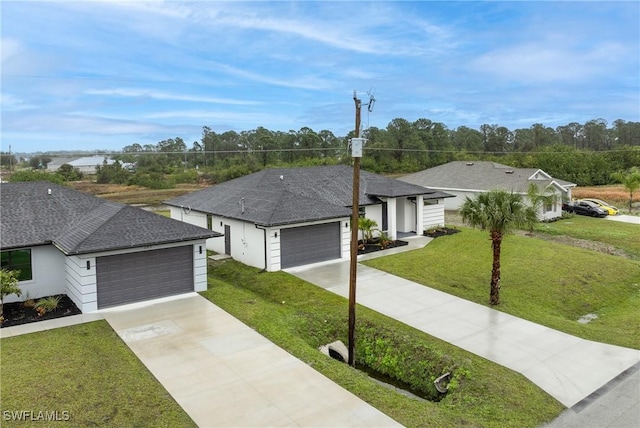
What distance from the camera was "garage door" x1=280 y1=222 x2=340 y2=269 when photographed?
19516mm

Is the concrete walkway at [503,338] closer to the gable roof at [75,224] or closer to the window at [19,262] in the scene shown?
the gable roof at [75,224]

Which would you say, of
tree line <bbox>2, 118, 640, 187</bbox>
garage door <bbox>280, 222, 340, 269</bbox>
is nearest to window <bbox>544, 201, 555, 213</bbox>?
garage door <bbox>280, 222, 340, 269</bbox>

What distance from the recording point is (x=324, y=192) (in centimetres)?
2534

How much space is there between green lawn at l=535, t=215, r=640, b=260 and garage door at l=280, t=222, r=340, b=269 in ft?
50.1

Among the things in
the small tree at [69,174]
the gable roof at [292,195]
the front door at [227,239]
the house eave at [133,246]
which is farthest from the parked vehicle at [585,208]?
the small tree at [69,174]

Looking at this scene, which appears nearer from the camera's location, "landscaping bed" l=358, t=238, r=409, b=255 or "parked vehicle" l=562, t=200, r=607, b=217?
"landscaping bed" l=358, t=238, r=409, b=255

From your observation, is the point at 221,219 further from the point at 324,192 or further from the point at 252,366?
the point at 252,366

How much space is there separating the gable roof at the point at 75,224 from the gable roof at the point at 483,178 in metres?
25.7

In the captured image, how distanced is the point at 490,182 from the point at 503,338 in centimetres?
2591

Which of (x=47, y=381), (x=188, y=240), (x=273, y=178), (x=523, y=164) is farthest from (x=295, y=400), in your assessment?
(x=523, y=164)

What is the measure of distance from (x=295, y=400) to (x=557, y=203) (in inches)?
1198

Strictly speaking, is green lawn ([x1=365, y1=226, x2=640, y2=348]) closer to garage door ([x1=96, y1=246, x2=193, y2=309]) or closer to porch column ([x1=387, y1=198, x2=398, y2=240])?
porch column ([x1=387, y1=198, x2=398, y2=240])

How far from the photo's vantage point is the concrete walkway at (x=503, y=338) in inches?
410

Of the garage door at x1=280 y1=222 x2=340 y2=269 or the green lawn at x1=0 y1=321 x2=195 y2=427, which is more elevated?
the garage door at x1=280 y1=222 x2=340 y2=269
